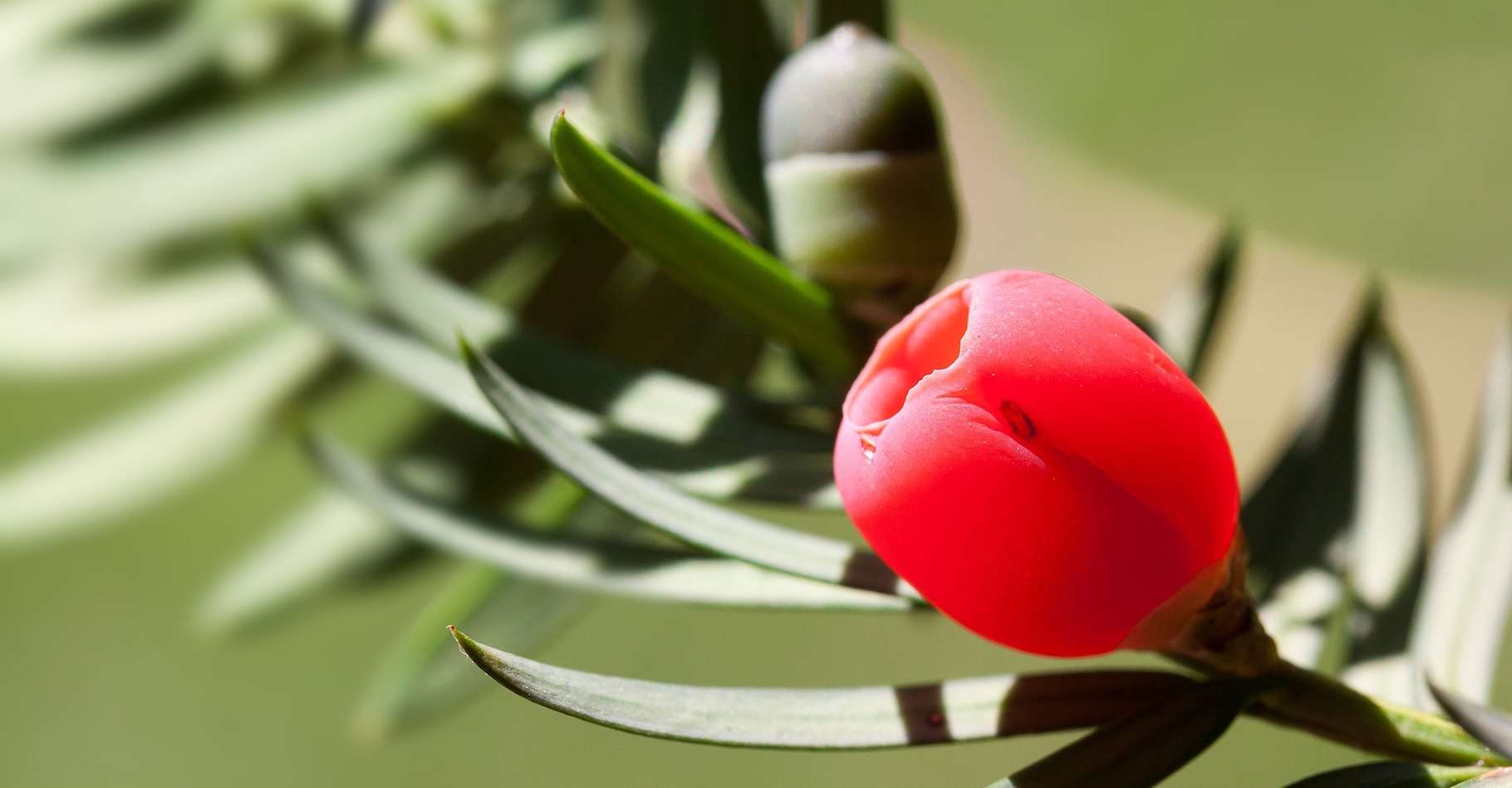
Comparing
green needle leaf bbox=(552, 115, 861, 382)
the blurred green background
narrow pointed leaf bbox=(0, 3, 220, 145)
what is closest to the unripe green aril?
green needle leaf bbox=(552, 115, 861, 382)

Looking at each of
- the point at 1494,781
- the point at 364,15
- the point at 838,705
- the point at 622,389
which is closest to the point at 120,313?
the point at 364,15

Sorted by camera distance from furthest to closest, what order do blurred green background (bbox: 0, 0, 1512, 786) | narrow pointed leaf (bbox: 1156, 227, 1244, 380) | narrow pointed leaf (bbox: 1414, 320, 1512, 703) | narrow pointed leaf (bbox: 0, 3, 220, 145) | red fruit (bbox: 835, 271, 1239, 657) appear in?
blurred green background (bbox: 0, 0, 1512, 786), narrow pointed leaf (bbox: 0, 3, 220, 145), narrow pointed leaf (bbox: 1156, 227, 1244, 380), narrow pointed leaf (bbox: 1414, 320, 1512, 703), red fruit (bbox: 835, 271, 1239, 657)

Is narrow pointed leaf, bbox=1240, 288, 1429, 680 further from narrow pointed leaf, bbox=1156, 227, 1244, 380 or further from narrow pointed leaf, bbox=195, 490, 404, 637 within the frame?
narrow pointed leaf, bbox=195, 490, 404, 637

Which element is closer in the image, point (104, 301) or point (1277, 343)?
point (104, 301)

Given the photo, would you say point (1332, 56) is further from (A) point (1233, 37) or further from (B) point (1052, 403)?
(B) point (1052, 403)

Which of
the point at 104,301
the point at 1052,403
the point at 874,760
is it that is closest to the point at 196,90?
the point at 104,301

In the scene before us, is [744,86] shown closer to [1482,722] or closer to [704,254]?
[704,254]
